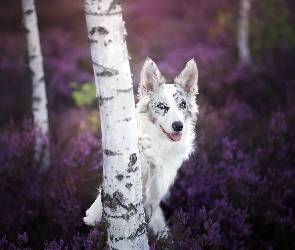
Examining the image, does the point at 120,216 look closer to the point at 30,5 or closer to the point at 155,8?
the point at 30,5

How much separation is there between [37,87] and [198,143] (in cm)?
214

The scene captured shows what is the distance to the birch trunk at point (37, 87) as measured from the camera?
3939 millimetres

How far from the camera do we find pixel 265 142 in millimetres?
4602

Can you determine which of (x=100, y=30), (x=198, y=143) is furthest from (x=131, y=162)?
(x=198, y=143)

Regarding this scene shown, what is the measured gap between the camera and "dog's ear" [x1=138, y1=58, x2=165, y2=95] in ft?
9.04

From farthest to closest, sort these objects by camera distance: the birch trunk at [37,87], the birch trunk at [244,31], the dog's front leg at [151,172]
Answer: the birch trunk at [244,31]
the birch trunk at [37,87]
the dog's front leg at [151,172]

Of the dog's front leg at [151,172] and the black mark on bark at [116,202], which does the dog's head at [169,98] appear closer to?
the dog's front leg at [151,172]

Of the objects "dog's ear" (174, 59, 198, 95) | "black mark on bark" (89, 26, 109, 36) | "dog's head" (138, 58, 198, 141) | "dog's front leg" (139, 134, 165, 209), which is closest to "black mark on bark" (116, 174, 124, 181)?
"dog's front leg" (139, 134, 165, 209)

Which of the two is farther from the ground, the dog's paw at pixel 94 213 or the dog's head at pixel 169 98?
the dog's head at pixel 169 98

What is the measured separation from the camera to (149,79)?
9.34 ft

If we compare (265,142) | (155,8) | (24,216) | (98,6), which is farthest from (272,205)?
(155,8)

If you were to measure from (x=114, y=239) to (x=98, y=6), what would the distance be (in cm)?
142

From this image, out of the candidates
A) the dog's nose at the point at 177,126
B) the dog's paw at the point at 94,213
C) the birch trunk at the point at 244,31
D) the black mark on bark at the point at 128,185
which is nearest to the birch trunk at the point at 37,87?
the dog's paw at the point at 94,213

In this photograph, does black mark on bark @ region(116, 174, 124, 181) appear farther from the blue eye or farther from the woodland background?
the blue eye
